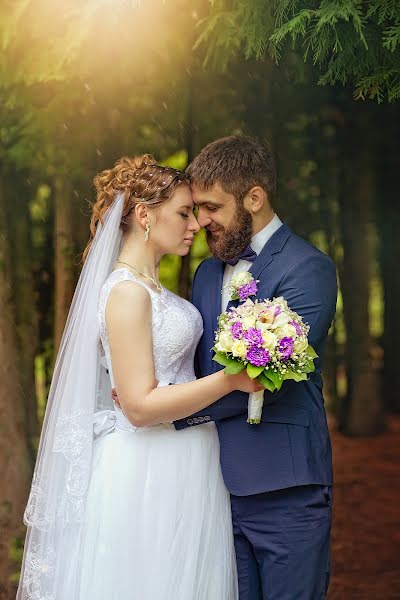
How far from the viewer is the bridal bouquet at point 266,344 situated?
2299mm

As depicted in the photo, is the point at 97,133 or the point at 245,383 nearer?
the point at 245,383

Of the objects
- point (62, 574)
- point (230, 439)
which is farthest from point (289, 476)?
point (62, 574)

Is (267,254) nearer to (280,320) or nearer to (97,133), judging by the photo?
(280,320)

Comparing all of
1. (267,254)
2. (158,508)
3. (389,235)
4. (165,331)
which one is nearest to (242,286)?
(267,254)

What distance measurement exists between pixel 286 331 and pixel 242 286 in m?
0.39

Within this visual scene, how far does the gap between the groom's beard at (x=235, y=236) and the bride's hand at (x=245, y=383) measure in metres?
0.54

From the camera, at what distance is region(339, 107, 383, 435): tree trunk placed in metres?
5.76

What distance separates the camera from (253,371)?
231 cm

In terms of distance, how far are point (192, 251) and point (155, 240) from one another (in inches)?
96.7

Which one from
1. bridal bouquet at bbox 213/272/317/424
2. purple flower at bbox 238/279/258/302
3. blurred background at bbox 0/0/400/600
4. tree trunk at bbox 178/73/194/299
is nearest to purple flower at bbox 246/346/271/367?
bridal bouquet at bbox 213/272/317/424

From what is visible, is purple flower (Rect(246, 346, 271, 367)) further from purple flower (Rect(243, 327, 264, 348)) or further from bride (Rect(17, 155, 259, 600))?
bride (Rect(17, 155, 259, 600))

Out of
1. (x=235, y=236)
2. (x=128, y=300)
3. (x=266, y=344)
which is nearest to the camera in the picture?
(x=266, y=344)

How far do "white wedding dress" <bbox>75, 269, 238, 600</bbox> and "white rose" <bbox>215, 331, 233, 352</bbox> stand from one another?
1.19ft

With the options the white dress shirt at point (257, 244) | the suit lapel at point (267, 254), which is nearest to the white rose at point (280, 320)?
the suit lapel at point (267, 254)
